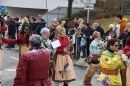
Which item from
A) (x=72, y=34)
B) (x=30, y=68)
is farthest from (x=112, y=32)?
(x=30, y=68)

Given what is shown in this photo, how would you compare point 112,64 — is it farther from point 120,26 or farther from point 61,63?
point 120,26

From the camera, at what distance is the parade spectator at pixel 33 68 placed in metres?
5.05

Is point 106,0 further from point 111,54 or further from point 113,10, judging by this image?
point 111,54

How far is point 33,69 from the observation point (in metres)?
5.14

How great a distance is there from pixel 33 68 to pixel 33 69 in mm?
24

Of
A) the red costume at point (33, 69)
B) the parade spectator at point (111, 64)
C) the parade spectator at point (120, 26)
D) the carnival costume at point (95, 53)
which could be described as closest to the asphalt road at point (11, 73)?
the carnival costume at point (95, 53)

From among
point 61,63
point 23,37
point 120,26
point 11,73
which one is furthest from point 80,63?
point 61,63

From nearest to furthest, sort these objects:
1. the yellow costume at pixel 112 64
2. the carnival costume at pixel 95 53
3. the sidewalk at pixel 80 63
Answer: the yellow costume at pixel 112 64 < the carnival costume at pixel 95 53 < the sidewalk at pixel 80 63

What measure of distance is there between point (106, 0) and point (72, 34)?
1484 centimetres

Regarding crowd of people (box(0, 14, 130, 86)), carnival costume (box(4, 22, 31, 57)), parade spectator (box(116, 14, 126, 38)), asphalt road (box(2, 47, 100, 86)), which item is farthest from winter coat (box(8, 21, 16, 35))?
carnival costume (box(4, 22, 31, 57))

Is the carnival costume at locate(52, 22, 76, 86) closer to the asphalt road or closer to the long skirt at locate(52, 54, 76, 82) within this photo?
the long skirt at locate(52, 54, 76, 82)

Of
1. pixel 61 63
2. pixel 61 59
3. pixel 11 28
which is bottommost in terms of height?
pixel 11 28

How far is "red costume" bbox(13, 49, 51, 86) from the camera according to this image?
505 centimetres

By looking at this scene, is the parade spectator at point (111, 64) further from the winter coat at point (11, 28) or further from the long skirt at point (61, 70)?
the winter coat at point (11, 28)
